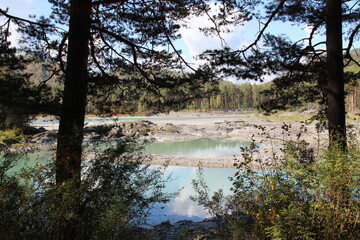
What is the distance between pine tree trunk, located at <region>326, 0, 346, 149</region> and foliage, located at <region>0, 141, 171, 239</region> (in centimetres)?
295

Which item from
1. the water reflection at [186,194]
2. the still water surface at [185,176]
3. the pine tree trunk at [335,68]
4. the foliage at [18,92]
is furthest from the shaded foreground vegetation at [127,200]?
the water reflection at [186,194]

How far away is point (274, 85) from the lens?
548cm

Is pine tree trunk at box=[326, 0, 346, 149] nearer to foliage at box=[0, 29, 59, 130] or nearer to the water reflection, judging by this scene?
the water reflection

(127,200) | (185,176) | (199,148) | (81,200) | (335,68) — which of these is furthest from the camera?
(199,148)

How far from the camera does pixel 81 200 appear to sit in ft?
6.28

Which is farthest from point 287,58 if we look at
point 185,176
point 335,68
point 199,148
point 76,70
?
point 199,148

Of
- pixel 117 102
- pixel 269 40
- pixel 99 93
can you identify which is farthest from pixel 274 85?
pixel 99 93

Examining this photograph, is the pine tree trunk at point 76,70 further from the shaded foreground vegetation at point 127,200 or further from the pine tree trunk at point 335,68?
the pine tree trunk at point 335,68

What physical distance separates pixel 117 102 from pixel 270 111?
304 cm

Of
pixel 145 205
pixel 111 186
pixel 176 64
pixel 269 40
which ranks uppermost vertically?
pixel 269 40

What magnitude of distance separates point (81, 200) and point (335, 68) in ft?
12.5

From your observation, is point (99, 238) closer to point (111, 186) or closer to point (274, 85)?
point (111, 186)

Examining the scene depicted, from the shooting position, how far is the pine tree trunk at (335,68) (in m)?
3.76

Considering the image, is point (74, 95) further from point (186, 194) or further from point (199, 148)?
point (199, 148)
